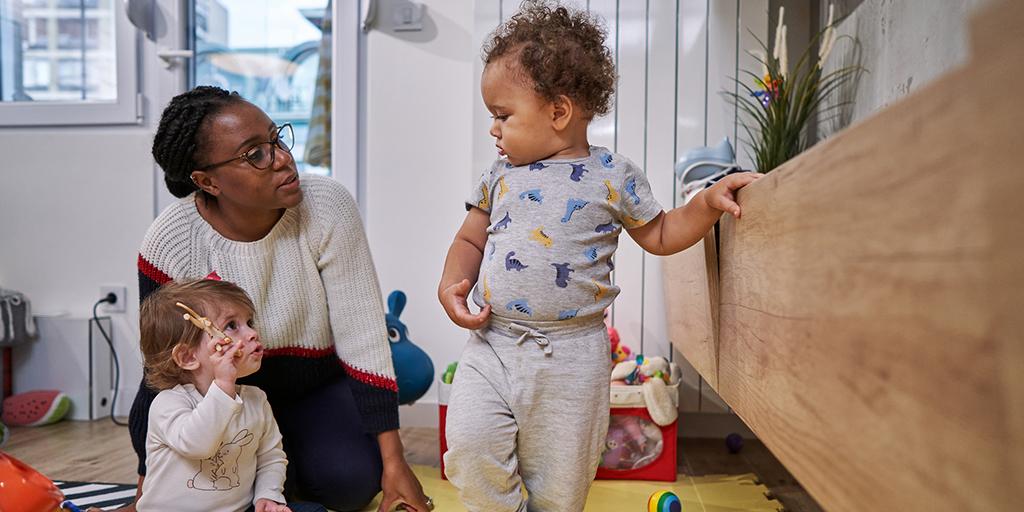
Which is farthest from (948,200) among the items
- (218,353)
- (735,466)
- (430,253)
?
(430,253)

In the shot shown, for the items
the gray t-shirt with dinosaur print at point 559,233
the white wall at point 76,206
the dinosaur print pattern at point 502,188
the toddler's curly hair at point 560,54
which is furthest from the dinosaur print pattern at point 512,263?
the white wall at point 76,206

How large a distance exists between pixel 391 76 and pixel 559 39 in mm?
1408

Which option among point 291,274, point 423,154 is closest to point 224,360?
point 291,274

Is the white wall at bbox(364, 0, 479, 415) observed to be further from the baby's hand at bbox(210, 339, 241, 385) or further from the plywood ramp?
the plywood ramp

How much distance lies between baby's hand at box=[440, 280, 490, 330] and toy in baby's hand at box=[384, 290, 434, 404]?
0.84 meters

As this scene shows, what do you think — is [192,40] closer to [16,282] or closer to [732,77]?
[16,282]

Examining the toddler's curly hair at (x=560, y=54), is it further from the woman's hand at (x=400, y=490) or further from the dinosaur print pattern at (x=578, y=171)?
the woman's hand at (x=400, y=490)

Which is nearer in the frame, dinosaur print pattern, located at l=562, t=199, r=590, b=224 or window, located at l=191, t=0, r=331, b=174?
dinosaur print pattern, located at l=562, t=199, r=590, b=224

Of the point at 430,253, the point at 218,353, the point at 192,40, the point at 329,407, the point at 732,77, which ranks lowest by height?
the point at 329,407

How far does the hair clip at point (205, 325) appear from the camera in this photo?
1.22 metres

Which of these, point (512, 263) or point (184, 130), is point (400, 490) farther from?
point (184, 130)

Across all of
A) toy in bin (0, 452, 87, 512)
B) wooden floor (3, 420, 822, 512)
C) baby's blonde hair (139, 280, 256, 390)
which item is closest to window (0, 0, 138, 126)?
wooden floor (3, 420, 822, 512)

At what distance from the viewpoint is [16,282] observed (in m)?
2.64

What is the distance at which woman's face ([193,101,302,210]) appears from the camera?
1362 millimetres
